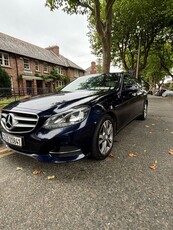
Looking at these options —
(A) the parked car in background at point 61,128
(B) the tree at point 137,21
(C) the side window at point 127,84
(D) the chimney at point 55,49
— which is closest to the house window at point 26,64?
(D) the chimney at point 55,49

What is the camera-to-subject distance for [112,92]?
285cm

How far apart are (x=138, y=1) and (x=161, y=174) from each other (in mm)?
15434

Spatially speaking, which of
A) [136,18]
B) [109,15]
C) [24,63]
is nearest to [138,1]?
[136,18]

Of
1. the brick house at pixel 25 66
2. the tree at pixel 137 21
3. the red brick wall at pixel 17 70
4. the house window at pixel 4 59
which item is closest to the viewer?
the tree at pixel 137 21

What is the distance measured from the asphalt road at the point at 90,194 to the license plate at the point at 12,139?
45 centimetres

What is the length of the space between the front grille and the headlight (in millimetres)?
203

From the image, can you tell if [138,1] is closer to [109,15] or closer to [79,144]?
[109,15]

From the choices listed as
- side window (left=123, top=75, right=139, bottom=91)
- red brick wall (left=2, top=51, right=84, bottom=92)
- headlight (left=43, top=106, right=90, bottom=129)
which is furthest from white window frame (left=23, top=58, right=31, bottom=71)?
headlight (left=43, top=106, right=90, bottom=129)

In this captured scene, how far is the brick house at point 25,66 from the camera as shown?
53.2 feet

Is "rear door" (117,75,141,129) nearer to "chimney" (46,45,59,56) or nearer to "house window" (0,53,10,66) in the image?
"house window" (0,53,10,66)

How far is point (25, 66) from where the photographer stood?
60.0ft

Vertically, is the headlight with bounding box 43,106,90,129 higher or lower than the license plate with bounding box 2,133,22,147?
higher

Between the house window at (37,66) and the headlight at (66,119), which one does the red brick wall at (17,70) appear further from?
the headlight at (66,119)

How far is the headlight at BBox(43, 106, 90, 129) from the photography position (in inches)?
76.0
